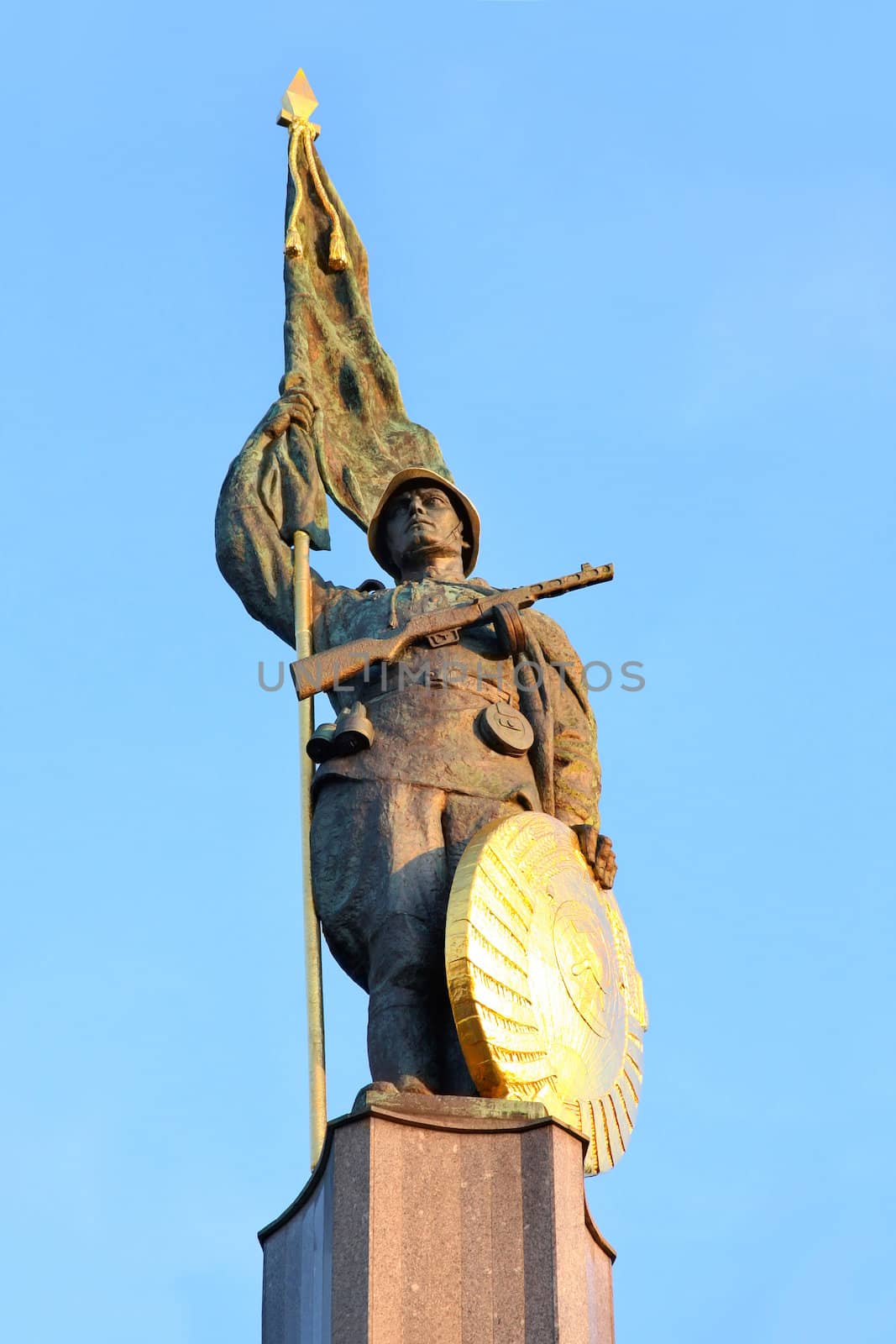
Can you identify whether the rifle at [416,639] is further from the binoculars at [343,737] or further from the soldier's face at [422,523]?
the soldier's face at [422,523]

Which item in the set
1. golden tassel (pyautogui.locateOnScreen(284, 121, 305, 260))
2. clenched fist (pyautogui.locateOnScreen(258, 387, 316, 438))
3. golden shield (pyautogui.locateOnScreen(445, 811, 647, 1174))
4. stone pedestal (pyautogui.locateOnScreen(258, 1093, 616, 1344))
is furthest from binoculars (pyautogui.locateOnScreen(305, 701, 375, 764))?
golden tassel (pyautogui.locateOnScreen(284, 121, 305, 260))

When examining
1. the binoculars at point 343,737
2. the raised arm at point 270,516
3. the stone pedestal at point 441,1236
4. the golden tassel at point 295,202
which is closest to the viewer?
the stone pedestal at point 441,1236

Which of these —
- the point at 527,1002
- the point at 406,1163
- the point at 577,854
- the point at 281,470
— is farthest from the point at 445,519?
the point at 406,1163

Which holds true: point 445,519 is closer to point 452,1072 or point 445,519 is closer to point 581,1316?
point 452,1072

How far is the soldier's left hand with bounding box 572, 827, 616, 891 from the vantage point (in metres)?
13.6

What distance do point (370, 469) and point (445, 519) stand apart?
1386 millimetres

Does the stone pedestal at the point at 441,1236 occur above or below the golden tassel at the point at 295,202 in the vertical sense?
below

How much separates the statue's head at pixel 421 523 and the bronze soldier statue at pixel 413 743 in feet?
0.03

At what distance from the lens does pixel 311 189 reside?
1667 cm

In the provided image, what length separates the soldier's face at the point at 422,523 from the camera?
14.8 metres

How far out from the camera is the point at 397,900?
12852 millimetres

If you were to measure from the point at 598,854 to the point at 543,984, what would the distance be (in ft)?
4.01

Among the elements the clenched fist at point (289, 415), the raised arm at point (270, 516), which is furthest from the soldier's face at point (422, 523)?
the clenched fist at point (289, 415)

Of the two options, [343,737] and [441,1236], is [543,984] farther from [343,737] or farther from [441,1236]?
[343,737]
